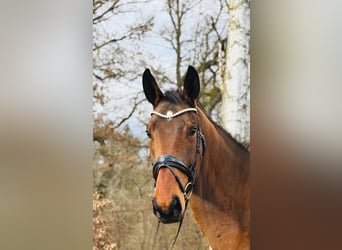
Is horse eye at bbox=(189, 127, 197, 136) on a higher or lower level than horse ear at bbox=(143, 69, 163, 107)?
lower

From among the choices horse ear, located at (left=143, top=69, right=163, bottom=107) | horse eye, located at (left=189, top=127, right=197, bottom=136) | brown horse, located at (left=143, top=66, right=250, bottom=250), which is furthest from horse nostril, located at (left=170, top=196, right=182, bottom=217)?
horse ear, located at (left=143, top=69, right=163, bottom=107)

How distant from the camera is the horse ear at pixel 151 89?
5.87ft

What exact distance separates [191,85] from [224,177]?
0.41m

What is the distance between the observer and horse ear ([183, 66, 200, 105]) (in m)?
1.79

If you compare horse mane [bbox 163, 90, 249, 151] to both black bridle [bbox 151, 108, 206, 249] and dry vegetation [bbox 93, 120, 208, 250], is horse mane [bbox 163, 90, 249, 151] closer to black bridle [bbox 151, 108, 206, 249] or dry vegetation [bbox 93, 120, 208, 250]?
black bridle [bbox 151, 108, 206, 249]

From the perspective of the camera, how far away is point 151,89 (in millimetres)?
1789

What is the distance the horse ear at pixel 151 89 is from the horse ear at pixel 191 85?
11 cm

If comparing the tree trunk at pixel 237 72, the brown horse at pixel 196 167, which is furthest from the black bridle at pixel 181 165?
the tree trunk at pixel 237 72

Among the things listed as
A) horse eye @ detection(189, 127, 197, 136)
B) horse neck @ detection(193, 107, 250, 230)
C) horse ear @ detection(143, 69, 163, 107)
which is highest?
horse ear @ detection(143, 69, 163, 107)

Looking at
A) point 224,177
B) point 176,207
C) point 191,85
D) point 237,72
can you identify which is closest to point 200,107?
point 191,85

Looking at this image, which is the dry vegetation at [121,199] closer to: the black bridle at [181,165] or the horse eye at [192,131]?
the black bridle at [181,165]
